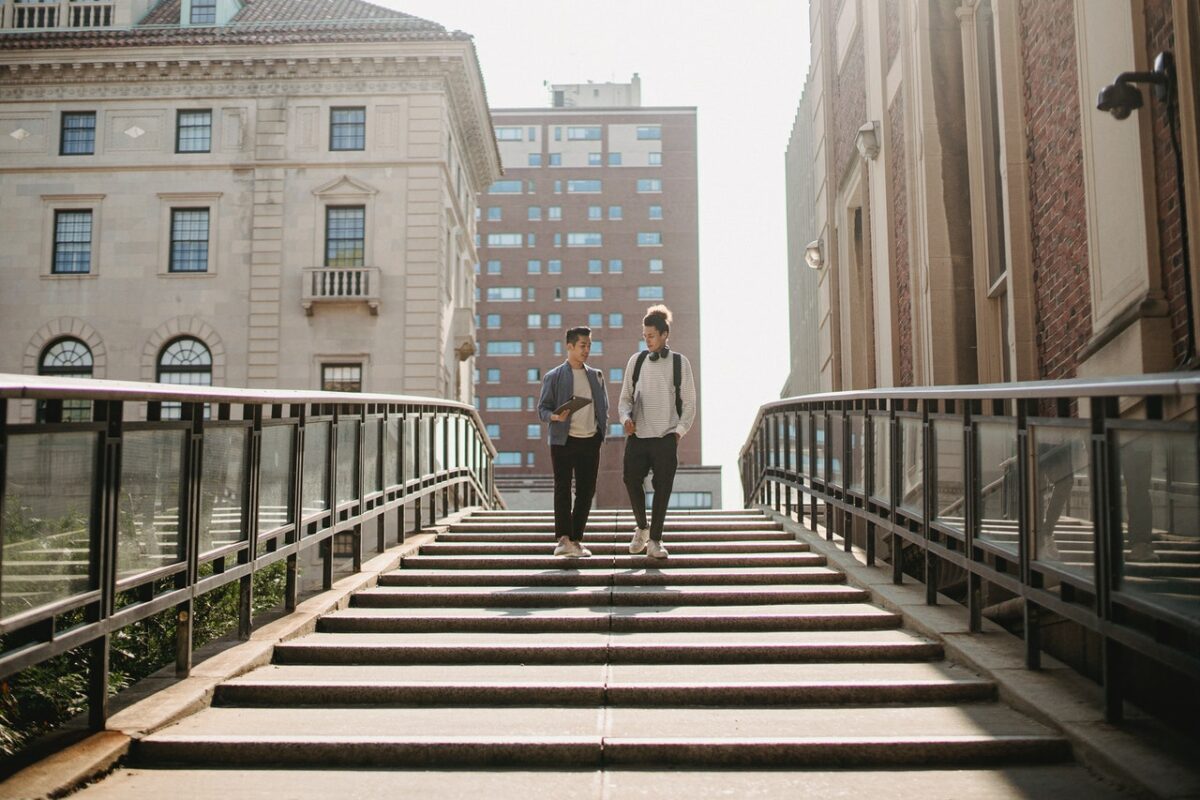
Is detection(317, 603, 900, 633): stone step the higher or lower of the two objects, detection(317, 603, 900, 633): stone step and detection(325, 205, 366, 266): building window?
the lower

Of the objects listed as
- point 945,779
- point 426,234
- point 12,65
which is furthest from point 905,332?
point 12,65

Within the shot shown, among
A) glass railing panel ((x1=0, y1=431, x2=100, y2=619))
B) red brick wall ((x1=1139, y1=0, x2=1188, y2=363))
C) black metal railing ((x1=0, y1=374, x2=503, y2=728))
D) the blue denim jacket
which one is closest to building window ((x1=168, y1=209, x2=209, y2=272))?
black metal railing ((x1=0, y1=374, x2=503, y2=728))

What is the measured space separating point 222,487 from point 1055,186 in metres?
6.78

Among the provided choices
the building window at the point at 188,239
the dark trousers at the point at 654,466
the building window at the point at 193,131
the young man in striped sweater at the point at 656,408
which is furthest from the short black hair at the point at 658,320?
the building window at the point at 193,131

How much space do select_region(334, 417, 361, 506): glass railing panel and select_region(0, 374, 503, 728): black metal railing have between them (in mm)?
15

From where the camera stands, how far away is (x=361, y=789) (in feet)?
13.2

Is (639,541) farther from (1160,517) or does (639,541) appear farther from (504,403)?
(504,403)

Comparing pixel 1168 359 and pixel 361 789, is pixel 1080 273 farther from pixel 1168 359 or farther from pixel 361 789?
pixel 361 789

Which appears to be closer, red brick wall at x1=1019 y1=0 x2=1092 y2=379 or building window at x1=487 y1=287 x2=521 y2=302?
red brick wall at x1=1019 y1=0 x2=1092 y2=379

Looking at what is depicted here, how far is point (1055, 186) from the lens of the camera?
27.6ft

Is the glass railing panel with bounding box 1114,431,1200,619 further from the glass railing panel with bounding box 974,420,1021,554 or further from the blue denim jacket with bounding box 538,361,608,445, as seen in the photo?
the blue denim jacket with bounding box 538,361,608,445

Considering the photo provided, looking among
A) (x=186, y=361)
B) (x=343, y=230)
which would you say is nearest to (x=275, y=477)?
(x=343, y=230)

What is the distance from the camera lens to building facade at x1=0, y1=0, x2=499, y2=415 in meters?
27.9

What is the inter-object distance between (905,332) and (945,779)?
977 cm
